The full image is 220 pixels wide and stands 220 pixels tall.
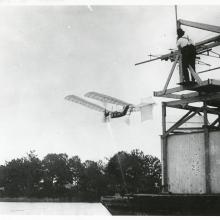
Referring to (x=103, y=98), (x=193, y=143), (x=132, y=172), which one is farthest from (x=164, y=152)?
(x=132, y=172)

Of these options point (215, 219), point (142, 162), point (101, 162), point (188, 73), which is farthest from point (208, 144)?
point (101, 162)

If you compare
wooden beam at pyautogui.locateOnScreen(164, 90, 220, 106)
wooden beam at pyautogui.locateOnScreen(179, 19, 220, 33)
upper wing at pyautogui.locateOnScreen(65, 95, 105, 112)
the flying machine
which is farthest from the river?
wooden beam at pyautogui.locateOnScreen(179, 19, 220, 33)

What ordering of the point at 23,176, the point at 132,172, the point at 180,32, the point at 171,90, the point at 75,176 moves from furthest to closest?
the point at 75,176 → the point at 23,176 → the point at 132,172 → the point at 171,90 → the point at 180,32

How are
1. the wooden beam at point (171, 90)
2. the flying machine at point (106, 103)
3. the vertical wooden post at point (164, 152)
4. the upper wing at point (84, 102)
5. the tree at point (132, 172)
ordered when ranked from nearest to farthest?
the wooden beam at point (171, 90) → the vertical wooden post at point (164, 152) → the flying machine at point (106, 103) → the upper wing at point (84, 102) → the tree at point (132, 172)

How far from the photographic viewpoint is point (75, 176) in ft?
325

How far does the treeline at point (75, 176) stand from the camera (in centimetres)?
8319

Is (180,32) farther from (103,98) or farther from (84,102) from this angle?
(84,102)

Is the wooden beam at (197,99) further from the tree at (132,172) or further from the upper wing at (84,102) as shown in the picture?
the tree at (132,172)

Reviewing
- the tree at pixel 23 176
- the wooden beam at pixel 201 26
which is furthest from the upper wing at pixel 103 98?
the tree at pixel 23 176

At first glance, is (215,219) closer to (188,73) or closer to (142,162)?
(188,73)

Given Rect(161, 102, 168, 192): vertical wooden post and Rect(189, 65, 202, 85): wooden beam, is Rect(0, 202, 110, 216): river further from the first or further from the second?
Rect(189, 65, 202, 85): wooden beam

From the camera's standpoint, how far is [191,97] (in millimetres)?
21656

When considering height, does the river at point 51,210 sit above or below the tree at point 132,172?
below

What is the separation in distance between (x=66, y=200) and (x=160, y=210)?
69.0 meters
